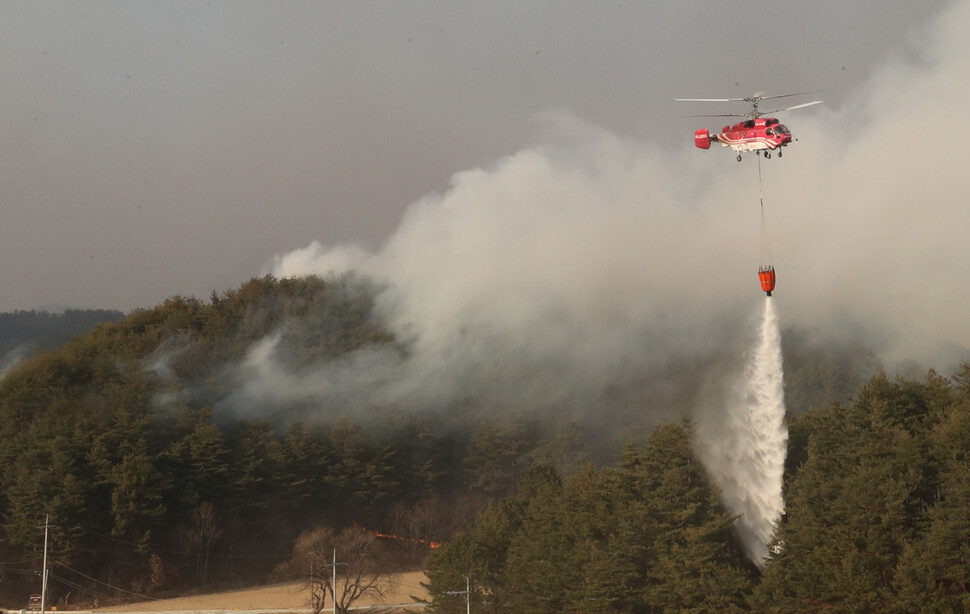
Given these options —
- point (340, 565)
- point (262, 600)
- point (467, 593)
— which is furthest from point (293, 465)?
point (467, 593)

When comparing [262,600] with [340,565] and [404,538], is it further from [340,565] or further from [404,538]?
[404,538]

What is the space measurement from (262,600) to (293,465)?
55.7 ft

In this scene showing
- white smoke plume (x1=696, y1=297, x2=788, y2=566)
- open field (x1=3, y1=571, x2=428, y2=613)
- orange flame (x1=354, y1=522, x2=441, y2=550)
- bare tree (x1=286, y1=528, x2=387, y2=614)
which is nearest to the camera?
white smoke plume (x1=696, y1=297, x2=788, y2=566)

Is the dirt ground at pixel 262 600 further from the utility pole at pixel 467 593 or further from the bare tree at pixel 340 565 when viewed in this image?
the utility pole at pixel 467 593

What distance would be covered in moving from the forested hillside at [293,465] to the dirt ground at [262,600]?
2720 millimetres

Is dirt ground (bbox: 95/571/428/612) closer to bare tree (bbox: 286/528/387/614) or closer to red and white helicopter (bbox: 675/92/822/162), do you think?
bare tree (bbox: 286/528/387/614)

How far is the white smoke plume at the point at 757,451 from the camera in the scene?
84375 millimetres

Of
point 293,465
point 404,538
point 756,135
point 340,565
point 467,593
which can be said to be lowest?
point 467,593

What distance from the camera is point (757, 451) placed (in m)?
88.2

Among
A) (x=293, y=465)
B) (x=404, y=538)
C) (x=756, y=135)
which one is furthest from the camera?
(x=404, y=538)

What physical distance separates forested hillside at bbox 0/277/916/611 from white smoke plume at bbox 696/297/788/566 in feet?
6.86

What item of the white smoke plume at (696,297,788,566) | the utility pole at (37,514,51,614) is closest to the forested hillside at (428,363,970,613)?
the white smoke plume at (696,297,788,566)

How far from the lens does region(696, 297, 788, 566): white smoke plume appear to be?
84375 mm

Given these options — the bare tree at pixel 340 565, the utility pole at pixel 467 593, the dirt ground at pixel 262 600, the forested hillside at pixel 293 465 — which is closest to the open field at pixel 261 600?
the dirt ground at pixel 262 600
